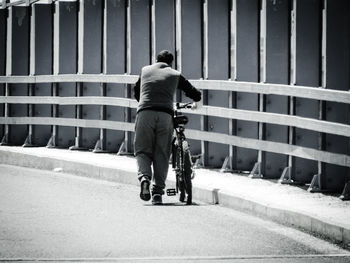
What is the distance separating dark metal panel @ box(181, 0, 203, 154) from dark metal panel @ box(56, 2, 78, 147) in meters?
3.35

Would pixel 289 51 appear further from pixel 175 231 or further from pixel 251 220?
pixel 175 231

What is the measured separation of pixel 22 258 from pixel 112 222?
2.37m

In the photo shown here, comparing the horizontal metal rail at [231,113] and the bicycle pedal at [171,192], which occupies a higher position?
the horizontal metal rail at [231,113]

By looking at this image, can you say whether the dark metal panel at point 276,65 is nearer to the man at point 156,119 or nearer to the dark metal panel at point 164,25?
the man at point 156,119

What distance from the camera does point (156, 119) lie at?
43.9ft

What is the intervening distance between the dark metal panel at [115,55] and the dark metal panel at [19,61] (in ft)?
6.87

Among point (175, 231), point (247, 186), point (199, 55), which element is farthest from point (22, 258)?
point (199, 55)

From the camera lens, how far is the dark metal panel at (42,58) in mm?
20641

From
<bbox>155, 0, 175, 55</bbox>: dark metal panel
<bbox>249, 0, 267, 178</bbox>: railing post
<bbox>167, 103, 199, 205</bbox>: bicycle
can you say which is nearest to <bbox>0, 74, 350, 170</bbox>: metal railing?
<bbox>249, 0, 267, 178</bbox>: railing post

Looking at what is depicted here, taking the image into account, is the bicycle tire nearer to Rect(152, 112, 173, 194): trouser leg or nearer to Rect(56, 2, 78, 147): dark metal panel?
Rect(152, 112, 173, 194): trouser leg

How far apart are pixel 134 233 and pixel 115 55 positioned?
28.6 ft

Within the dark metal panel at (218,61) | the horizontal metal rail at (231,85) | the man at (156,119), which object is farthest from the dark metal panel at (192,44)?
the man at (156,119)

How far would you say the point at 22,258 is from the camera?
956 cm

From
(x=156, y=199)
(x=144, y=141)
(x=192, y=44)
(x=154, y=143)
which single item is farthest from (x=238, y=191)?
(x=192, y=44)
